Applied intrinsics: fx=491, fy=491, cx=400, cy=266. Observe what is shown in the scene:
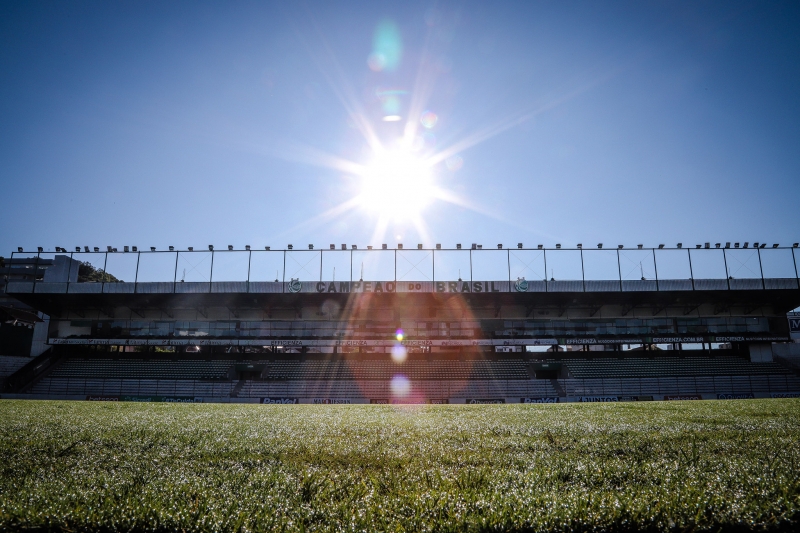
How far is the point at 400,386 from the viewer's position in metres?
43.7

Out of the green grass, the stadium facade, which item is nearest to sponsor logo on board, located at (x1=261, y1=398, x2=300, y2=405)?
the stadium facade

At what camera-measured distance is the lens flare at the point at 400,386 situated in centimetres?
4219

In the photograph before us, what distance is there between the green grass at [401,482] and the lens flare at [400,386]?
36.1m

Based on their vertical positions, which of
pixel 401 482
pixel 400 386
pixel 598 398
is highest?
pixel 400 386

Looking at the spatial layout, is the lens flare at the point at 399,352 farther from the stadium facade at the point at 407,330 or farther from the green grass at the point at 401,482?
the green grass at the point at 401,482

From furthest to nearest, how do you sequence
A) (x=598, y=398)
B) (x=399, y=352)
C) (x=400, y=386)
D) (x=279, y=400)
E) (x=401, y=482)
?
(x=399, y=352)
(x=400, y=386)
(x=598, y=398)
(x=279, y=400)
(x=401, y=482)

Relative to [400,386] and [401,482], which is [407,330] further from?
[401,482]

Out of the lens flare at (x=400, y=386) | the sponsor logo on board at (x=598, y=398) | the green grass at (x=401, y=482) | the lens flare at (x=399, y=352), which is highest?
the lens flare at (x=399, y=352)

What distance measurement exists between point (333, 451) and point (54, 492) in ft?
8.79

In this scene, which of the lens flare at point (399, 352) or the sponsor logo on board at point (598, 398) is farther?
the lens flare at point (399, 352)

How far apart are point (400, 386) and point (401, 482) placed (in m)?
40.6

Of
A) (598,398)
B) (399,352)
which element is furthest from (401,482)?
(399,352)

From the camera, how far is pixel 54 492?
3744 mm

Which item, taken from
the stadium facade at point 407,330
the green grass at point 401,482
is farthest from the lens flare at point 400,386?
the green grass at point 401,482
